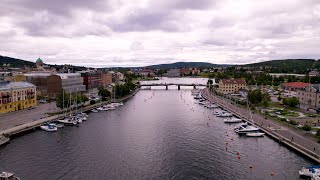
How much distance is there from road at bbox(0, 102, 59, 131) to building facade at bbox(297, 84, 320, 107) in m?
52.6

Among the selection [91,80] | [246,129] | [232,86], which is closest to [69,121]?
[246,129]

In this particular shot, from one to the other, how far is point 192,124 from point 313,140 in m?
20.7

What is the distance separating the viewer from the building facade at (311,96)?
212 ft

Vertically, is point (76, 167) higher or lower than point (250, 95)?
lower

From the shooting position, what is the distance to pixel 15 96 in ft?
199

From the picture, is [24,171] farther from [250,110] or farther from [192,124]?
[250,110]

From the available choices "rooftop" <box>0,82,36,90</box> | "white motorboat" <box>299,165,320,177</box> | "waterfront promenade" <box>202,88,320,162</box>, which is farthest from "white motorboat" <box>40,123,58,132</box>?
"white motorboat" <box>299,165,320,177</box>

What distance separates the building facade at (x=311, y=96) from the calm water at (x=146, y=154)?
23.3 m

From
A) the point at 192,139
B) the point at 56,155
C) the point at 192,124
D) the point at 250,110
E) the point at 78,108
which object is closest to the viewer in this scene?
the point at 56,155

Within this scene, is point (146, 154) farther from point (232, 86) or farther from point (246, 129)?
point (232, 86)

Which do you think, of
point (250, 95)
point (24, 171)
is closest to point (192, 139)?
point (24, 171)

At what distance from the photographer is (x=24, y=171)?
30.6 m

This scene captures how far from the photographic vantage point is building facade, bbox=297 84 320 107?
64688mm

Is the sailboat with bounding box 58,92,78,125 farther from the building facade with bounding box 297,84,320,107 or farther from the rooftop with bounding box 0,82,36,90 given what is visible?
the building facade with bounding box 297,84,320,107
